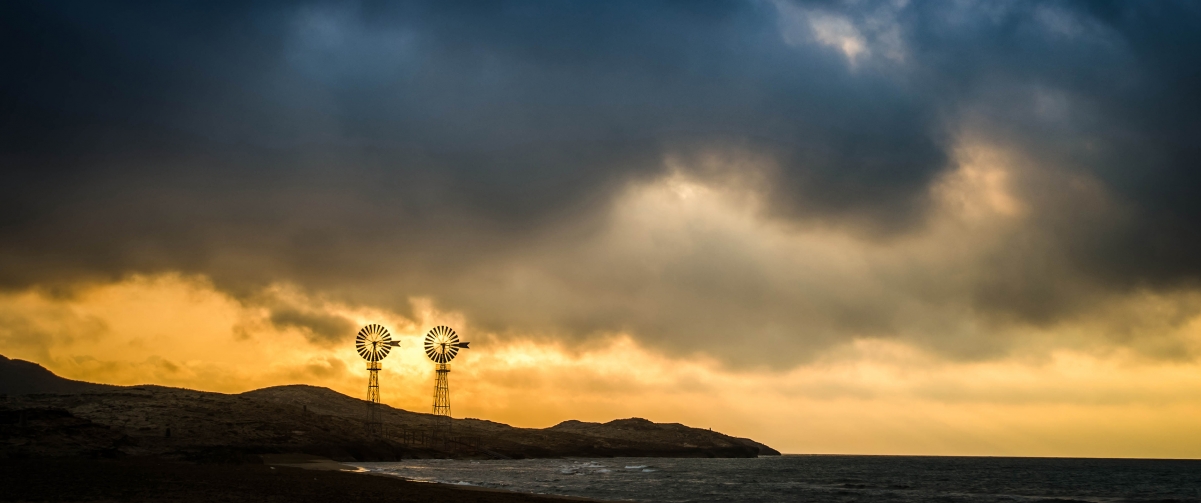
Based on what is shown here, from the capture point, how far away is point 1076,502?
6850cm

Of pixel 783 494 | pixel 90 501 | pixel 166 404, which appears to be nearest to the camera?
pixel 90 501

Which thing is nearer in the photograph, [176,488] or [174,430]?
[176,488]

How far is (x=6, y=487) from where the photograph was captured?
37906 mm

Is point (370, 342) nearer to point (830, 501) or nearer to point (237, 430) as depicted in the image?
point (237, 430)

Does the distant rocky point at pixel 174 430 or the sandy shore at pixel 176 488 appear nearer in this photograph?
the sandy shore at pixel 176 488

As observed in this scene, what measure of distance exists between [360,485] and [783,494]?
1623 inches

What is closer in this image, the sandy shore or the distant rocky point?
the sandy shore

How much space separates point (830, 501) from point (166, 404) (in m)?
123

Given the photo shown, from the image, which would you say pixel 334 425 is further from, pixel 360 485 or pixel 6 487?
pixel 6 487

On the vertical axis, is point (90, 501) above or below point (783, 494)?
above

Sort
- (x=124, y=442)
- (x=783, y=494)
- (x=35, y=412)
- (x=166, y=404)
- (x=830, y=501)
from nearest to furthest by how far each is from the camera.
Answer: (x=830, y=501)
(x=783, y=494)
(x=35, y=412)
(x=124, y=442)
(x=166, y=404)

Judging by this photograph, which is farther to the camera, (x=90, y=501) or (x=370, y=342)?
(x=370, y=342)

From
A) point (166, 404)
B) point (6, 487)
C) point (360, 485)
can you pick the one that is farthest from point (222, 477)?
point (166, 404)

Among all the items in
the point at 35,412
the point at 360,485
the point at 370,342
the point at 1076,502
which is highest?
the point at 370,342
